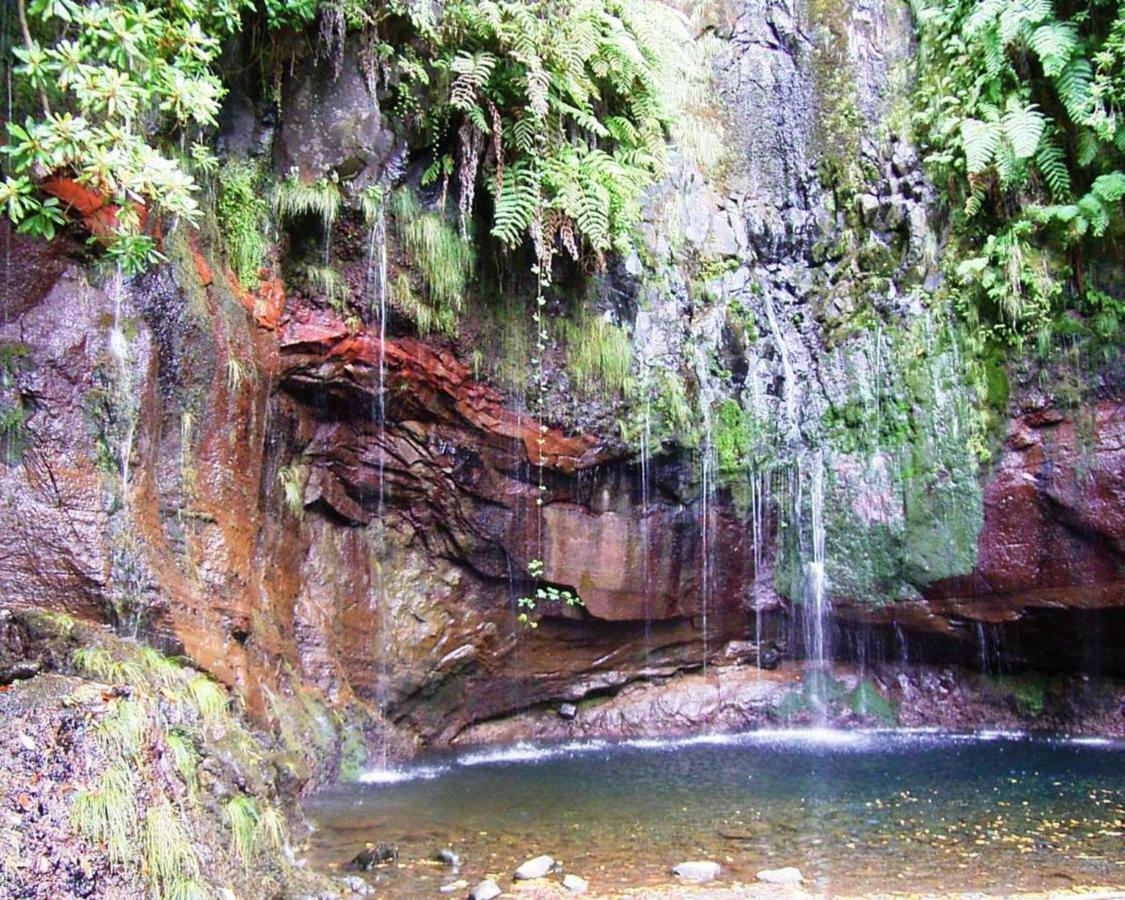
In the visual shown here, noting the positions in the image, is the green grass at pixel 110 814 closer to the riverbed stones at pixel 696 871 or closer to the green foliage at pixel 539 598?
the riverbed stones at pixel 696 871

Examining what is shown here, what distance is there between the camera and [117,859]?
3.68m

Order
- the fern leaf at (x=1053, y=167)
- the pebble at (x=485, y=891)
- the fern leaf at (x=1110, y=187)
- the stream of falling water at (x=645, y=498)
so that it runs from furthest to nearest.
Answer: the stream of falling water at (x=645, y=498)
the fern leaf at (x=1053, y=167)
the fern leaf at (x=1110, y=187)
the pebble at (x=485, y=891)

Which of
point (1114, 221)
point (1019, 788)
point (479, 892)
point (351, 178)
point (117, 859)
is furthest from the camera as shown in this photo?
point (1114, 221)

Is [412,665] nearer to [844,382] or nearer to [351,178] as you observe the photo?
[351,178]

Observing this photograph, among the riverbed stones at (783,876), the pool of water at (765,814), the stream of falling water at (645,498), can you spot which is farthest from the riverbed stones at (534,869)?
the stream of falling water at (645,498)

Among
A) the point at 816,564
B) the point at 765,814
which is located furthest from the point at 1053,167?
the point at 765,814

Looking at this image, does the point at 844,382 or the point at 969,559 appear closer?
the point at 969,559

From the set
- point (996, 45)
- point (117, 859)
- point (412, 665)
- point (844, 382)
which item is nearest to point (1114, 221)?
point (996, 45)

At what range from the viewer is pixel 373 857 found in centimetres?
518

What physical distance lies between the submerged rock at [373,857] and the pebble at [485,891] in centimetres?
74

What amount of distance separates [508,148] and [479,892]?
6.52m

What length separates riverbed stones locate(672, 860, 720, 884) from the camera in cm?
492

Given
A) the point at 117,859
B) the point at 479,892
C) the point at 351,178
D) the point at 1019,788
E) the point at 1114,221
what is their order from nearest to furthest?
the point at 117,859 < the point at 479,892 < the point at 1019,788 < the point at 351,178 < the point at 1114,221

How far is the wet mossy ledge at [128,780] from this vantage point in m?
3.61
